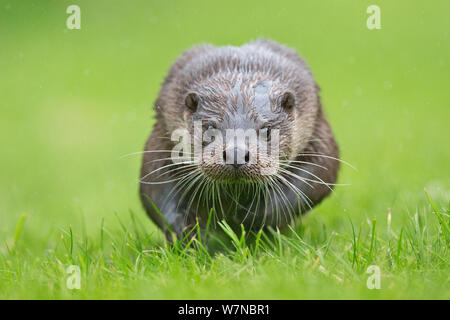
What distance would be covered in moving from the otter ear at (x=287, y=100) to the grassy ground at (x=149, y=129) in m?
0.83

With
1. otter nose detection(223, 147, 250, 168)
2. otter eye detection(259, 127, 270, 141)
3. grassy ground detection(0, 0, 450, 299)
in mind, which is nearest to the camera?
grassy ground detection(0, 0, 450, 299)

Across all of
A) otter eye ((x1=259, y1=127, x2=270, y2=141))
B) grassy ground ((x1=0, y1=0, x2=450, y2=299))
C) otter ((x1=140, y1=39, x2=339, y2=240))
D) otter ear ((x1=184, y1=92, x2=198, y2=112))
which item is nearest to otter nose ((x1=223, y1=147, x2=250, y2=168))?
otter ((x1=140, y1=39, x2=339, y2=240))

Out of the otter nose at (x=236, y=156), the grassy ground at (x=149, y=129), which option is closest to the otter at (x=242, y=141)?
the otter nose at (x=236, y=156)

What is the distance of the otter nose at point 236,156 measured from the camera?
387cm

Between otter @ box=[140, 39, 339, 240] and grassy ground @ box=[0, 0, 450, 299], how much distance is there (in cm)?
26

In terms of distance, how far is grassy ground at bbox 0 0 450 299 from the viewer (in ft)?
11.6

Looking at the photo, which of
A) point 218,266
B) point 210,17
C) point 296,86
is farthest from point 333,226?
point 210,17

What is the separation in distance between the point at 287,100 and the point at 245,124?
1.38 ft

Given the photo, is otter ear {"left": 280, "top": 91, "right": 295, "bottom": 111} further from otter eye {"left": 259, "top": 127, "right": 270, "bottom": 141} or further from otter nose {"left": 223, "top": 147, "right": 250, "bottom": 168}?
otter nose {"left": 223, "top": 147, "right": 250, "bottom": 168}

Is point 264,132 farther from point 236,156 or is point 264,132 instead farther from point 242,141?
point 236,156

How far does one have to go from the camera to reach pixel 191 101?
14.3 feet

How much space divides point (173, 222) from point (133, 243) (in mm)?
357

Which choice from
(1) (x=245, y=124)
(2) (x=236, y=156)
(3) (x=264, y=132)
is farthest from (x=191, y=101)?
(2) (x=236, y=156)

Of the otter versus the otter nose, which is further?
the otter
